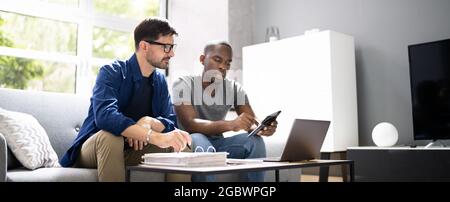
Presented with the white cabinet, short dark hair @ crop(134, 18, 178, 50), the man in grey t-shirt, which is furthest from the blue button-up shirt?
the white cabinet

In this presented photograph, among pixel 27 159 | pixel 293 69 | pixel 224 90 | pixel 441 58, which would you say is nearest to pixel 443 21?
pixel 441 58

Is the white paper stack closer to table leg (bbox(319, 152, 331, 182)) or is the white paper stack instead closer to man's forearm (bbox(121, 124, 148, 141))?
man's forearm (bbox(121, 124, 148, 141))

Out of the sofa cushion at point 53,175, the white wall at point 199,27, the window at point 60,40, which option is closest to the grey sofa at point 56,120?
the sofa cushion at point 53,175

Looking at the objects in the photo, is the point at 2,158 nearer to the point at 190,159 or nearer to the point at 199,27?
the point at 190,159

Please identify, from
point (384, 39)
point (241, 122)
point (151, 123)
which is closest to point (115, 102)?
point (151, 123)

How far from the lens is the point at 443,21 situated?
3400 mm

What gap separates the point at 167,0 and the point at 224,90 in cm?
213

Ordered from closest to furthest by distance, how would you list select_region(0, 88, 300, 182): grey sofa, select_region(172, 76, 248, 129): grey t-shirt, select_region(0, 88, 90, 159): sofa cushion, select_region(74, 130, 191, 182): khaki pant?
select_region(74, 130, 191, 182): khaki pant → select_region(0, 88, 300, 182): grey sofa → select_region(0, 88, 90, 159): sofa cushion → select_region(172, 76, 248, 129): grey t-shirt

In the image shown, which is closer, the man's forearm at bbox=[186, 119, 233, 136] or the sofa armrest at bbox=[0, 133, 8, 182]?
the sofa armrest at bbox=[0, 133, 8, 182]

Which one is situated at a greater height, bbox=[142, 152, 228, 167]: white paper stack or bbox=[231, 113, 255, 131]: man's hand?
bbox=[231, 113, 255, 131]: man's hand

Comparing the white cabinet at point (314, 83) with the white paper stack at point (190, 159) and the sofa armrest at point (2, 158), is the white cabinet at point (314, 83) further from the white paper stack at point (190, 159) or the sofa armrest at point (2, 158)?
the sofa armrest at point (2, 158)

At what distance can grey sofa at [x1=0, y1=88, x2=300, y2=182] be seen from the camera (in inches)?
72.7

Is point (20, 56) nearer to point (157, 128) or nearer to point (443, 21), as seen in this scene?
point (157, 128)

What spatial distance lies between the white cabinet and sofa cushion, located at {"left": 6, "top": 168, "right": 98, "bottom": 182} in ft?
5.98
